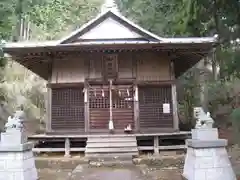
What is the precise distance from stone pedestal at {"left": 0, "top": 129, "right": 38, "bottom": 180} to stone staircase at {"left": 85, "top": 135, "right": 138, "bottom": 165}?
4.26 m

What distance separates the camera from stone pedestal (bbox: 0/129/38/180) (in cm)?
836

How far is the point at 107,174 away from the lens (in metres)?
10.2

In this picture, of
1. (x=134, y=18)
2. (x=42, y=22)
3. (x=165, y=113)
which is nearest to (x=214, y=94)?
(x=165, y=113)

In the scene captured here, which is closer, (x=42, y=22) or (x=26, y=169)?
(x=26, y=169)

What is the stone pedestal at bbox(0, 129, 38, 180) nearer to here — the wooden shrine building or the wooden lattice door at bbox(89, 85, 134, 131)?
the wooden shrine building

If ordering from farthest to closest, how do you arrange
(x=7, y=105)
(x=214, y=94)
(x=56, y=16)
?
(x=56, y=16) → (x=7, y=105) → (x=214, y=94)

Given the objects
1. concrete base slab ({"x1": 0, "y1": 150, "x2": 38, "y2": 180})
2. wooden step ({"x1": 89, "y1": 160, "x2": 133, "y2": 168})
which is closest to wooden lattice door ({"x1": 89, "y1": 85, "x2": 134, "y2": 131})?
wooden step ({"x1": 89, "y1": 160, "x2": 133, "y2": 168})

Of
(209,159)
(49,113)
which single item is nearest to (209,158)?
(209,159)

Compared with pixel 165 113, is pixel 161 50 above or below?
above

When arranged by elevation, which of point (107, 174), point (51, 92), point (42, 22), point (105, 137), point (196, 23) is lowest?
point (107, 174)

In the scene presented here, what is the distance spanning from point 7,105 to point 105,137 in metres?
12.2

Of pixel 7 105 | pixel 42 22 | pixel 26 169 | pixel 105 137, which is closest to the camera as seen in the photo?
pixel 26 169

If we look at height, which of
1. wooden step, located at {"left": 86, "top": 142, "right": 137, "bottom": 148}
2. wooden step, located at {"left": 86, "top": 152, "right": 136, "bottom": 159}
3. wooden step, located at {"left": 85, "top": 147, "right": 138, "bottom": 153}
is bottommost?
wooden step, located at {"left": 86, "top": 152, "right": 136, "bottom": 159}

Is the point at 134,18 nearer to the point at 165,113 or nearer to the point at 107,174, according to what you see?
the point at 165,113
